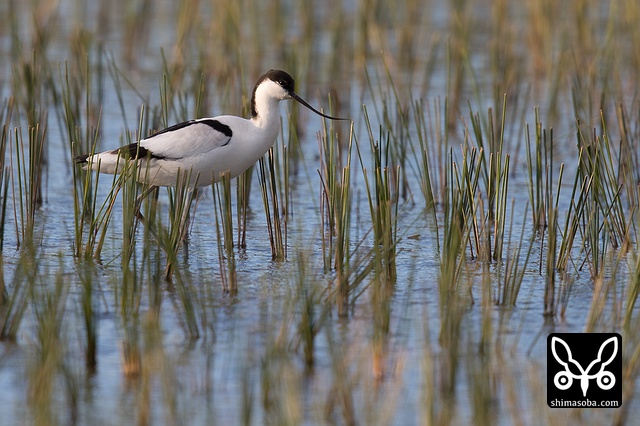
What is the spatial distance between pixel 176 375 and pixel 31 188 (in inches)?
104

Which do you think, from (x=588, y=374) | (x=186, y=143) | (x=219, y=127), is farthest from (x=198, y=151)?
(x=588, y=374)

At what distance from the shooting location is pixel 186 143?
705cm

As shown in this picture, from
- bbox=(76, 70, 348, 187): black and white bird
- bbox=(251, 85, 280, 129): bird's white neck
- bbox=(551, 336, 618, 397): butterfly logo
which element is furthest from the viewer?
bbox=(251, 85, 280, 129): bird's white neck

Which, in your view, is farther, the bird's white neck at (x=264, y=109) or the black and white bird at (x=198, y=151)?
the bird's white neck at (x=264, y=109)

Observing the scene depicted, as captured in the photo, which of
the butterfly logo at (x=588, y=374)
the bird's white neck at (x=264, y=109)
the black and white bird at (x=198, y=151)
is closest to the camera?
the butterfly logo at (x=588, y=374)

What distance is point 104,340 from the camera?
5316mm

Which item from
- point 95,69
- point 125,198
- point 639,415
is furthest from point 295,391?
point 95,69

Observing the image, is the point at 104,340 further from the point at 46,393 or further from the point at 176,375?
the point at 46,393

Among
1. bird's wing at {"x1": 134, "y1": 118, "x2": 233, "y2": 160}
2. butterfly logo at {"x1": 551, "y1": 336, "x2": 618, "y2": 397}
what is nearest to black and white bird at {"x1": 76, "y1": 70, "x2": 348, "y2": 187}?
bird's wing at {"x1": 134, "y1": 118, "x2": 233, "y2": 160}

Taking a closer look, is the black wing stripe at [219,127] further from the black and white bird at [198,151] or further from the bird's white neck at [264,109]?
the bird's white neck at [264,109]

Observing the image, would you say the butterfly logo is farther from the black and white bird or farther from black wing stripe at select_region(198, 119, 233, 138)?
black wing stripe at select_region(198, 119, 233, 138)

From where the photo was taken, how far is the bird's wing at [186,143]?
23.1 ft

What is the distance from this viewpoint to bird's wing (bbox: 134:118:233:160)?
7.04 meters

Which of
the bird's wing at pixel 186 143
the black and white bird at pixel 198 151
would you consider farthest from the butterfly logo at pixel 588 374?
the bird's wing at pixel 186 143
